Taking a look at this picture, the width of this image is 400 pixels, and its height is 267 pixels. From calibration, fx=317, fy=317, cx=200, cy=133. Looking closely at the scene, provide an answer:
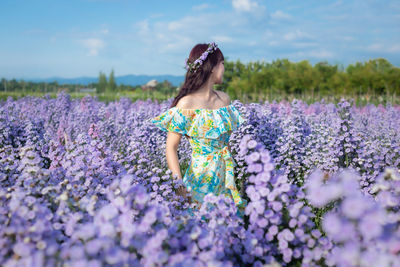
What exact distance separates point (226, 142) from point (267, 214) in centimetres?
173

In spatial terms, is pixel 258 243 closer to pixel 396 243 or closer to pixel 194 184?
pixel 396 243

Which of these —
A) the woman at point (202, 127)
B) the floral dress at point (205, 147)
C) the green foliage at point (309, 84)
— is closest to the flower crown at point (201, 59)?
the woman at point (202, 127)

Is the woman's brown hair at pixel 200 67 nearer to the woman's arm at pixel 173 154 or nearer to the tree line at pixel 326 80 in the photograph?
Answer: the woman's arm at pixel 173 154

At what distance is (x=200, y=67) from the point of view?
3332 millimetres

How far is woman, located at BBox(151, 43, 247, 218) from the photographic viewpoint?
3244mm

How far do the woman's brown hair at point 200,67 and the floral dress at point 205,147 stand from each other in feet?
0.90

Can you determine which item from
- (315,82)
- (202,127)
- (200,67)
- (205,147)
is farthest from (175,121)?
(315,82)

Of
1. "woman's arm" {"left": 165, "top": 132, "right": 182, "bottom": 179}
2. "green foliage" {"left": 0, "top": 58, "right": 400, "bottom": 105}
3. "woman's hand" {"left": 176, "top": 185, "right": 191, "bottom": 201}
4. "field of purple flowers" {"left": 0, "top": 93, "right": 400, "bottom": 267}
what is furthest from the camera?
"green foliage" {"left": 0, "top": 58, "right": 400, "bottom": 105}

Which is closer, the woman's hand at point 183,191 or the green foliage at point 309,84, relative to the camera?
the woman's hand at point 183,191

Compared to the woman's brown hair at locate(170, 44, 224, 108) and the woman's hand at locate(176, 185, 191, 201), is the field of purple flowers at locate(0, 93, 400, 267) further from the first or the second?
the woman's brown hair at locate(170, 44, 224, 108)

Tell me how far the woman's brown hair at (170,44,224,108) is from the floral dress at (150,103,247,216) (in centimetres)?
27

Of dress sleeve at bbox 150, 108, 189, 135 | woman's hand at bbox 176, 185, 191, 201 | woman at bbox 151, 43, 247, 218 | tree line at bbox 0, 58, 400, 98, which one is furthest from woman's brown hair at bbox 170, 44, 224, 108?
tree line at bbox 0, 58, 400, 98

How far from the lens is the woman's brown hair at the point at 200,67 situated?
10.9 ft

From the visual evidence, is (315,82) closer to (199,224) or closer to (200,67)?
(200,67)
